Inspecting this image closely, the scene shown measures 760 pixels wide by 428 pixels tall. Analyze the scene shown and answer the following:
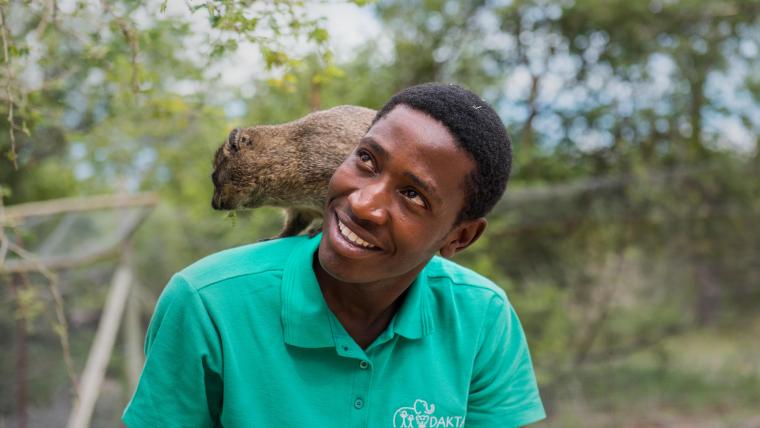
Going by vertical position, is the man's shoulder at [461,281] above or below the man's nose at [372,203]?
below

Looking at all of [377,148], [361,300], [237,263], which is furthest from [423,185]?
[237,263]

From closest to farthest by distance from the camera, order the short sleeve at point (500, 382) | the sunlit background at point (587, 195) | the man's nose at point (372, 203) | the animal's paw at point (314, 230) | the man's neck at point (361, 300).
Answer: the man's nose at point (372, 203) → the man's neck at point (361, 300) → the short sleeve at point (500, 382) → the animal's paw at point (314, 230) → the sunlit background at point (587, 195)

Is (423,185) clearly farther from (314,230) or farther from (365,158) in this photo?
(314,230)

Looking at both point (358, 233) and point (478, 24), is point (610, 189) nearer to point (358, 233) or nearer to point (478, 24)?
point (478, 24)

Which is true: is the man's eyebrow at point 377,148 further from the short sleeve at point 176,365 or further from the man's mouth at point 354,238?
the short sleeve at point 176,365

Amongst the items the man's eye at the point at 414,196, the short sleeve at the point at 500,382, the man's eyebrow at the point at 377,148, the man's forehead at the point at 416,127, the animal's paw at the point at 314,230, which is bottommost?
the short sleeve at the point at 500,382

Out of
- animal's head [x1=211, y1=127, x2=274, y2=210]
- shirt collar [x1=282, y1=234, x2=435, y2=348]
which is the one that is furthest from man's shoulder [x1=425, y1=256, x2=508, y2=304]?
animal's head [x1=211, y1=127, x2=274, y2=210]

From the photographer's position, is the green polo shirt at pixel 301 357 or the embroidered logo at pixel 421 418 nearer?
the green polo shirt at pixel 301 357

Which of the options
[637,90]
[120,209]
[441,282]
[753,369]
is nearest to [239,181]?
[441,282]

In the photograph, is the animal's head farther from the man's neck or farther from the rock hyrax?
the man's neck

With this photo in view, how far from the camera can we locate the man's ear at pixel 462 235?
1.85m

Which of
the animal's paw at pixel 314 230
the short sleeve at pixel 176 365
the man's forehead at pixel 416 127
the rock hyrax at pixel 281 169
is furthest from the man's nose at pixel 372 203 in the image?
the rock hyrax at pixel 281 169

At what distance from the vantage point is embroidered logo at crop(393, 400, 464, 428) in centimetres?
191

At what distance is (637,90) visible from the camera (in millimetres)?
6832
